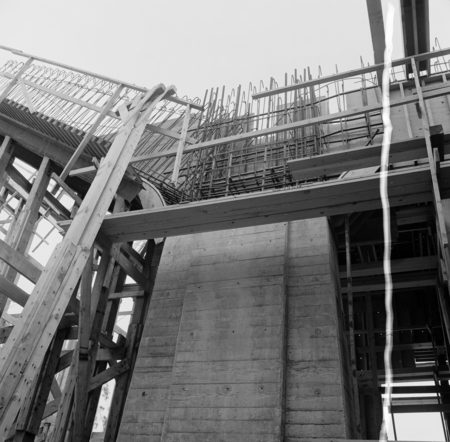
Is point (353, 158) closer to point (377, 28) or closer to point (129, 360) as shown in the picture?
point (377, 28)

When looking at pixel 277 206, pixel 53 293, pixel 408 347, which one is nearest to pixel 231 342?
pixel 277 206

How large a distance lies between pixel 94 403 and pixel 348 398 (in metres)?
4.99

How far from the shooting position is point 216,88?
43.3 ft

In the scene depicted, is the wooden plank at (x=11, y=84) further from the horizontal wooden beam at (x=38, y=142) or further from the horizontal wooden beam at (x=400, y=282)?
the horizontal wooden beam at (x=400, y=282)

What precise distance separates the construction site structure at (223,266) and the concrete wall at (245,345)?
0.02 meters

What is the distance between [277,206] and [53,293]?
3628 mm

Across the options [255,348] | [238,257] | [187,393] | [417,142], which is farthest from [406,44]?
[187,393]

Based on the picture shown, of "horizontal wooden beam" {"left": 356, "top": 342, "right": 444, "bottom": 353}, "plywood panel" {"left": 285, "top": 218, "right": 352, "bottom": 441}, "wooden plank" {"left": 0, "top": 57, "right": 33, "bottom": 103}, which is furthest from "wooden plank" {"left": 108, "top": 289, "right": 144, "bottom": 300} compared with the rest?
"horizontal wooden beam" {"left": 356, "top": 342, "right": 444, "bottom": 353}

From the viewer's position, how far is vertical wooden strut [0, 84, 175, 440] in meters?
4.79

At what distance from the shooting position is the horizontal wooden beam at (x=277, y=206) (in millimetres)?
6684

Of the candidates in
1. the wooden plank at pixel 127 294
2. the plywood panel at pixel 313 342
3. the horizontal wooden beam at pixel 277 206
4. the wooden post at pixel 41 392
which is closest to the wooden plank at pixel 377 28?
the horizontal wooden beam at pixel 277 206

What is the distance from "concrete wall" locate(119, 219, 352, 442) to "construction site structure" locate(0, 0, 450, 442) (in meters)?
0.02

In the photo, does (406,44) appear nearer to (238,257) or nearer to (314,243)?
(314,243)

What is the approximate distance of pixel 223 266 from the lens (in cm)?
859
